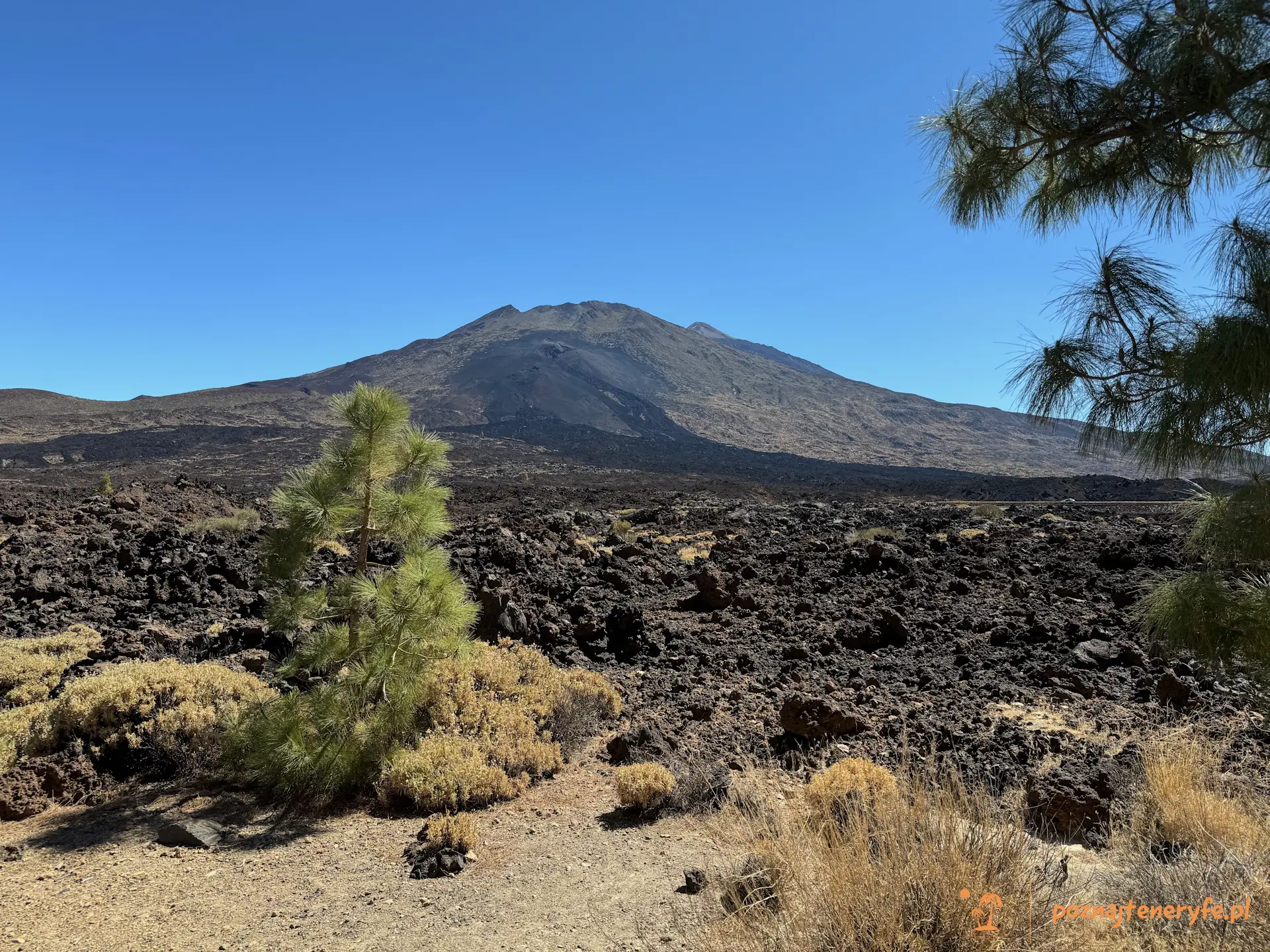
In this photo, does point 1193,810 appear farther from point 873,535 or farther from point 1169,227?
point 873,535

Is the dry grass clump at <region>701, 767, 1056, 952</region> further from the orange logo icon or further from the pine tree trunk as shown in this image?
the pine tree trunk

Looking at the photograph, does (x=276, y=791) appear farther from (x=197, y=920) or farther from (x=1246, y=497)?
Answer: (x=1246, y=497)

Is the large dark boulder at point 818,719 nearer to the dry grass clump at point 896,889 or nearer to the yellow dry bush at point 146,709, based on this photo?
the dry grass clump at point 896,889

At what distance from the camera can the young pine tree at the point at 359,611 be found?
490 cm

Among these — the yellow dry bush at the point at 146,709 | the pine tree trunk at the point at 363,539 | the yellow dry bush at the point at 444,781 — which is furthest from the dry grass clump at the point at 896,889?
the yellow dry bush at the point at 146,709

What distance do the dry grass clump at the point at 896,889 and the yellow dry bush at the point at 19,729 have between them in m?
5.24

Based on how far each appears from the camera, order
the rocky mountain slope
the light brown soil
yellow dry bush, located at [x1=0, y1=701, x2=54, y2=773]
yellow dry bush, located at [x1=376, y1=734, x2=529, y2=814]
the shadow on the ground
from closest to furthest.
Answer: the light brown soil
the shadow on the ground
yellow dry bush, located at [x1=376, y1=734, x2=529, y2=814]
yellow dry bush, located at [x1=0, y1=701, x2=54, y2=773]
the rocky mountain slope

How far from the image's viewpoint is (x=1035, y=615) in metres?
8.85

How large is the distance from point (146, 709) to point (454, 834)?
3023 mm

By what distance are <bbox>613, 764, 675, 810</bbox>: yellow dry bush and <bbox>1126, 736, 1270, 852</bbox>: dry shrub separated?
247 cm

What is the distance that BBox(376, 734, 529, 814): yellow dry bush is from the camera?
489 cm

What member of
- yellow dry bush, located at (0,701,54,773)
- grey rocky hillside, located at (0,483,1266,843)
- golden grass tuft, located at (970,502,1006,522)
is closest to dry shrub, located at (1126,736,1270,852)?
grey rocky hillside, located at (0,483,1266,843)

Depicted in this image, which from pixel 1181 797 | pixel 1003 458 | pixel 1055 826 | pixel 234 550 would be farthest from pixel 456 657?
pixel 1003 458

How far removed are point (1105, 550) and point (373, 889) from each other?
1264 cm
